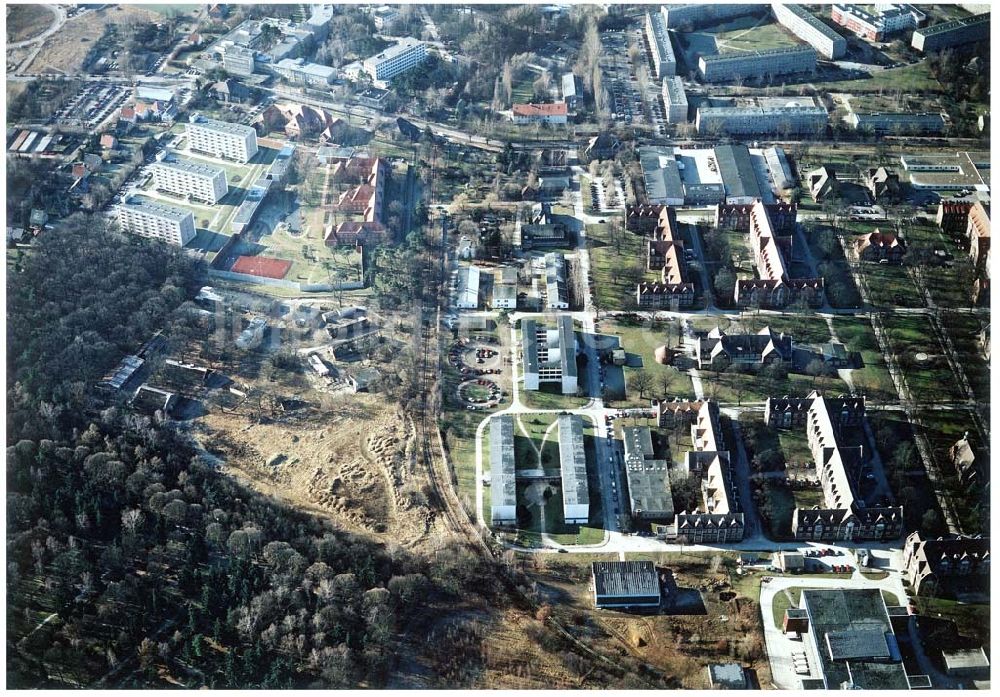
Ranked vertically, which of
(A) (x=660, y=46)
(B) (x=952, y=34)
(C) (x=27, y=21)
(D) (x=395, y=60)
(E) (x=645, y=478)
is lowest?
(E) (x=645, y=478)

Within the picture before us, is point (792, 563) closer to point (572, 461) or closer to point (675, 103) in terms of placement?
point (572, 461)

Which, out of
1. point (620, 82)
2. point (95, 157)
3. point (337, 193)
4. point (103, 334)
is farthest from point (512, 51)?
point (103, 334)

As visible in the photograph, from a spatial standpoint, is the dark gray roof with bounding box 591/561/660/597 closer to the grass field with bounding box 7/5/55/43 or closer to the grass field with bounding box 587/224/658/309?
the grass field with bounding box 587/224/658/309

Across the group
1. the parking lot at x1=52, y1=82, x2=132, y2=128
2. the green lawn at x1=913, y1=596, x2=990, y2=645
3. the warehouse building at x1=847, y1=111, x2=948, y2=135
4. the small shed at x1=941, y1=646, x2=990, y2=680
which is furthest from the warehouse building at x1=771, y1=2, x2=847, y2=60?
the small shed at x1=941, y1=646, x2=990, y2=680

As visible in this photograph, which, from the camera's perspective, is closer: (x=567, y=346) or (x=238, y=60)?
(x=567, y=346)

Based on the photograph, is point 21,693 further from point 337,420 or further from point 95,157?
point 95,157

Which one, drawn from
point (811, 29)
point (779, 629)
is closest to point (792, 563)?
point (779, 629)
